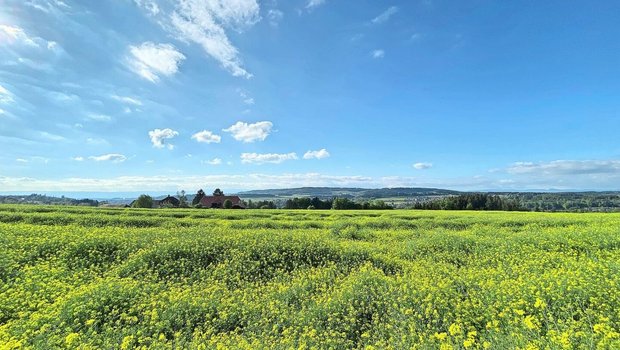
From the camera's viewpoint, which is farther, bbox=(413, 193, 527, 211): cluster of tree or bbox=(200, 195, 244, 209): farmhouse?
bbox=(200, 195, 244, 209): farmhouse

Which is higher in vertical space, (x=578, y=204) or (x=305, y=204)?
(x=305, y=204)

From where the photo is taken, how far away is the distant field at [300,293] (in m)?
6.87

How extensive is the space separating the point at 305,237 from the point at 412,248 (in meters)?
5.32

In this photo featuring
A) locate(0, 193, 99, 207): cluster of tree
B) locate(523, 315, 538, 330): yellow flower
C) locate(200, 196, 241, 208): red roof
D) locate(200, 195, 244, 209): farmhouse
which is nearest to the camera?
locate(523, 315, 538, 330): yellow flower

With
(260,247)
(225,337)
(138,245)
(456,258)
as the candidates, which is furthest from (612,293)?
(138,245)

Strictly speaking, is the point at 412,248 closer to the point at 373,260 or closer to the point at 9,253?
the point at 373,260

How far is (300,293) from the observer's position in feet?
32.9

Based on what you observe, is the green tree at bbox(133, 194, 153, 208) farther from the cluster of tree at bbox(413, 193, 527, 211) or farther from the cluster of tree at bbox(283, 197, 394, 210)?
→ the cluster of tree at bbox(413, 193, 527, 211)

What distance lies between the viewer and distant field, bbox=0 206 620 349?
687 cm

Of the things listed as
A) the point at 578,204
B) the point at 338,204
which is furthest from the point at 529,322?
the point at 578,204

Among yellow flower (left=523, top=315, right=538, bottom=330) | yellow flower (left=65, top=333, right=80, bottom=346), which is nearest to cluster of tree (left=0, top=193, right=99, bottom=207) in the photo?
yellow flower (left=65, top=333, right=80, bottom=346)

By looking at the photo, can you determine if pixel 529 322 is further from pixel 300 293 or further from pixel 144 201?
pixel 144 201

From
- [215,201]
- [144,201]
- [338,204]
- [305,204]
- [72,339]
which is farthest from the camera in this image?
[215,201]

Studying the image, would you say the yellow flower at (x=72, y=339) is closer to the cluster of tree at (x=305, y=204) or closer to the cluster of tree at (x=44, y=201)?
the cluster of tree at (x=44, y=201)
